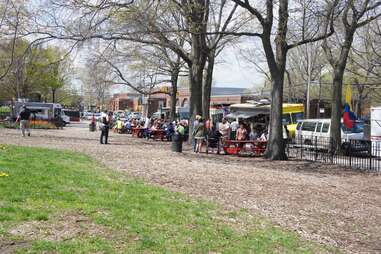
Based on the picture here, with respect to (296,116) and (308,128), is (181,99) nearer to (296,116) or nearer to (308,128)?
(296,116)

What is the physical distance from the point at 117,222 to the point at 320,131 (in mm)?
24200

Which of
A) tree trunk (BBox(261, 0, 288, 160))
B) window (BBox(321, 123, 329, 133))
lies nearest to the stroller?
tree trunk (BBox(261, 0, 288, 160))

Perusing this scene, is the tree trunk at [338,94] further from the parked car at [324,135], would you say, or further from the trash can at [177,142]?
the trash can at [177,142]

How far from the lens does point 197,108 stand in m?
28.0

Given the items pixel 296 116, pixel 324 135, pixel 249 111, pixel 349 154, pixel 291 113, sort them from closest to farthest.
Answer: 1. pixel 349 154
2. pixel 324 135
3. pixel 249 111
4. pixel 291 113
5. pixel 296 116

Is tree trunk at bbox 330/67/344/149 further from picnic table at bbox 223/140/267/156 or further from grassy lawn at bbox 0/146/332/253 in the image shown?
grassy lawn at bbox 0/146/332/253

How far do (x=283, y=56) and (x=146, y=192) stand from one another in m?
12.8

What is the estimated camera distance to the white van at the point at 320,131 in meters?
28.3

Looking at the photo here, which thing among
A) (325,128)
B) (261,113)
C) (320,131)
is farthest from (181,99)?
(325,128)

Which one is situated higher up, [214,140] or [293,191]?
[214,140]

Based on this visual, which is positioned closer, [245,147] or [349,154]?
[349,154]

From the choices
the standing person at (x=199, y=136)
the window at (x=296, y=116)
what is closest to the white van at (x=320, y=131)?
the window at (x=296, y=116)

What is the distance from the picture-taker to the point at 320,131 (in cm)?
2992

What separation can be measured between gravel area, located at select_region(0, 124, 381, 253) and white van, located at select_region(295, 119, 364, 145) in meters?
9.59
